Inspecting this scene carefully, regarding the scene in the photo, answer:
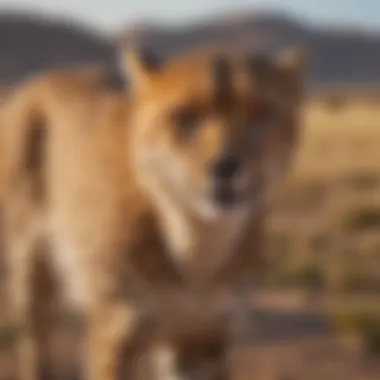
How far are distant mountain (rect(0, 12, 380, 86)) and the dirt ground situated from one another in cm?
37

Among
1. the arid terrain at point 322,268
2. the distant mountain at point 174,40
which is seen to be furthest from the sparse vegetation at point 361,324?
the distant mountain at point 174,40

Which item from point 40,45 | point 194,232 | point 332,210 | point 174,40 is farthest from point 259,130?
point 332,210

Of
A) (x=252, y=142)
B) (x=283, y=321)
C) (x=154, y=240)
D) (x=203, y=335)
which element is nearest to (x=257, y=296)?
(x=283, y=321)

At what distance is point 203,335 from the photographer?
0.92 m

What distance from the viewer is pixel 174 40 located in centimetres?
118

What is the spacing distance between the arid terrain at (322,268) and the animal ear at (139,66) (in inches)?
15.0

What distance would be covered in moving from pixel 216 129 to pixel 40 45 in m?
0.56

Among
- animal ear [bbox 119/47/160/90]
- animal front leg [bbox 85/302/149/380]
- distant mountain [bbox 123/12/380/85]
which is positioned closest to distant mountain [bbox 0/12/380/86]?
distant mountain [bbox 123/12/380/85]

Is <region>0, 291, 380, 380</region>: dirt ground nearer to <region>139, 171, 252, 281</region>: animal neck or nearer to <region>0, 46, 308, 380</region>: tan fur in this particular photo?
<region>0, 46, 308, 380</region>: tan fur

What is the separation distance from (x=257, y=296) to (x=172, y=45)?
0.40m

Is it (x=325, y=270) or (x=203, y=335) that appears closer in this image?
(x=203, y=335)

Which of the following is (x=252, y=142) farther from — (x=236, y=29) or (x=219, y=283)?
(x=236, y=29)

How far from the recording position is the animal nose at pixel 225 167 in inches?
28.9

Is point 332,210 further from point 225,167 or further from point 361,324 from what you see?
point 225,167
